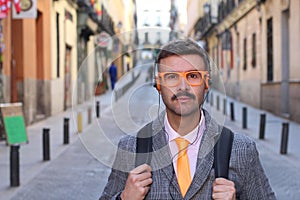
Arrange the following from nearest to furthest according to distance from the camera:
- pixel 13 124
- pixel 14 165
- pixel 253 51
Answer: pixel 14 165 < pixel 13 124 < pixel 253 51

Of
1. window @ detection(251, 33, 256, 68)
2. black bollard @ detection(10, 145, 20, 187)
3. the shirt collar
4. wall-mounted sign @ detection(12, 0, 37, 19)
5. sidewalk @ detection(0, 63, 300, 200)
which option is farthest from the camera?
window @ detection(251, 33, 256, 68)

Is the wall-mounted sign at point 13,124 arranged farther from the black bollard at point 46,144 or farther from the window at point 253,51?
the window at point 253,51

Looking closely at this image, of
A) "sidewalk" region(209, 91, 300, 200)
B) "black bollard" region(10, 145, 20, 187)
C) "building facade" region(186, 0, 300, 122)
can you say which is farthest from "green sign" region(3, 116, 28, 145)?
"building facade" region(186, 0, 300, 122)

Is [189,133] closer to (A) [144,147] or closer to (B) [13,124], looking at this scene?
(A) [144,147]

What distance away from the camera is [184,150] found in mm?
2119

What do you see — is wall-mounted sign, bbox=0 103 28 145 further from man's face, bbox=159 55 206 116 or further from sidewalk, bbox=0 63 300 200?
man's face, bbox=159 55 206 116

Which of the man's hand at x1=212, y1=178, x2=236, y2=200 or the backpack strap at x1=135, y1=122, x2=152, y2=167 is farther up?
the backpack strap at x1=135, y1=122, x2=152, y2=167

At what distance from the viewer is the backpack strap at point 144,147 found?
2.10 metres

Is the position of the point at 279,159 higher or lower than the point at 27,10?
lower

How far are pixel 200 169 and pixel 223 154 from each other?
11 centimetres

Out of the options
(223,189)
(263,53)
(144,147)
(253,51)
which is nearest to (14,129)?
(144,147)

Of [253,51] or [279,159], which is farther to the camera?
[253,51]

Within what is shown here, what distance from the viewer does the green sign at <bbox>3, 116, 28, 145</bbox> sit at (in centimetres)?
1118

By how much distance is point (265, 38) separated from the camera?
22.6 meters
